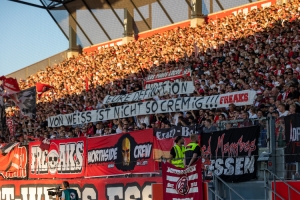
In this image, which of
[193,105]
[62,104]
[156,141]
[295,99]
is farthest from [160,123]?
[62,104]

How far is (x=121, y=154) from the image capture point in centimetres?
1725

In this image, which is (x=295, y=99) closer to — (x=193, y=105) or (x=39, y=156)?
(x=193, y=105)

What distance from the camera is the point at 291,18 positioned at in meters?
23.6

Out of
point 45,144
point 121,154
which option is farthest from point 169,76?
point 121,154

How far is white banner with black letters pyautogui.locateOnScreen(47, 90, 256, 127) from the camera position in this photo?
680 inches

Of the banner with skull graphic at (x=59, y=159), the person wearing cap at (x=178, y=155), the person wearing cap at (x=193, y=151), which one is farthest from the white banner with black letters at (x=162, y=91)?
the person wearing cap at (x=193, y=151)

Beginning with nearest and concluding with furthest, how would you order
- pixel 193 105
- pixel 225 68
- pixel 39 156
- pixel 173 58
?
1. pixel 193 105
2. pixel 39 156
3. pixel 225 68
4. pixel 173 58

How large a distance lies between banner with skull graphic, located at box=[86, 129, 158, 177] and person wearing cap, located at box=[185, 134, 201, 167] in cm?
241

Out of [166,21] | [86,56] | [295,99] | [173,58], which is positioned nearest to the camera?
[295,99]

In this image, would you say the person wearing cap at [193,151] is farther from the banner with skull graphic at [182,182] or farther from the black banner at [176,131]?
the black banner at [176,131]

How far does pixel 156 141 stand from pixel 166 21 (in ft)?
66.6

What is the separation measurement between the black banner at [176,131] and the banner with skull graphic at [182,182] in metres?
1.14

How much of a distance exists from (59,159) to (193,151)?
6757 mm

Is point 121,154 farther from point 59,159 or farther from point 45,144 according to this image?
point 45,144
